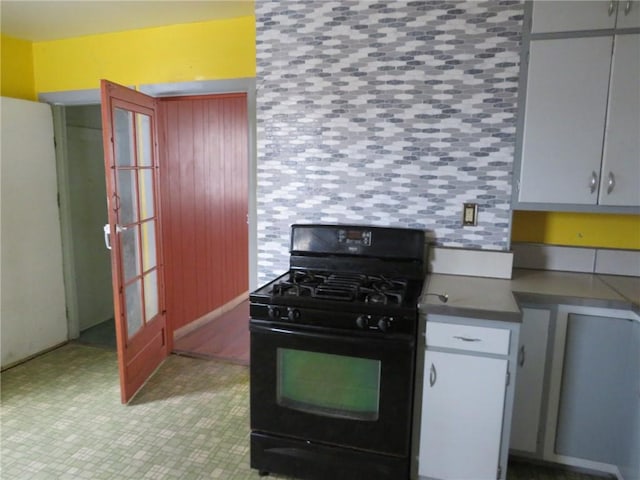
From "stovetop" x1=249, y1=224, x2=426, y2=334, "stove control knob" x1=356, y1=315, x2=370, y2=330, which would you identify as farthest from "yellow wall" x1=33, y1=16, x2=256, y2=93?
"stove control knob" x1=356, y1=315, x2=370, y2=330

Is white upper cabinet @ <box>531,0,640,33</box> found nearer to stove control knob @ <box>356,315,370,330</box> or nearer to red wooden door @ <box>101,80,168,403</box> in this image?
stove control knob @ <box>356,315,370,330</box>

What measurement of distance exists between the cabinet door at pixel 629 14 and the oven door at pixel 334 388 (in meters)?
1.64

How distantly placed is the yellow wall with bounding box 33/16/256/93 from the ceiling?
66 mm

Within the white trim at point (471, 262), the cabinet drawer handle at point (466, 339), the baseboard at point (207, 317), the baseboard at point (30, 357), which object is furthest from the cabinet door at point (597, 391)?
the baseboard at point (30, 357)

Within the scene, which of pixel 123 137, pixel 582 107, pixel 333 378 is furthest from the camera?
pixel 123 137

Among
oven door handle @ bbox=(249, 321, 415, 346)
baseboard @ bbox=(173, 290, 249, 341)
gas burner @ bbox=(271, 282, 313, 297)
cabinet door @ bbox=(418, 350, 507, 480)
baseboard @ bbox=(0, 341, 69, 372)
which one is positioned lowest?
baseboard @ bbox=(0, 341, 69, 372)

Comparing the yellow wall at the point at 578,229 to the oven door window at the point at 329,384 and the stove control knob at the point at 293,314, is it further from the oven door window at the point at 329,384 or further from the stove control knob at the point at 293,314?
the stove control knob at the point at 293,314

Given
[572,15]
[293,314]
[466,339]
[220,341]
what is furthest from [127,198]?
[572,15]

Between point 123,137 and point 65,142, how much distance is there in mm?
1078

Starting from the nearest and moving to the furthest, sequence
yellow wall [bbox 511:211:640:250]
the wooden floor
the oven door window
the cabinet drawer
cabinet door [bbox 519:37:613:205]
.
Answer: the cabinet drawer, the oven door window, cabinet door [bbox 519:37:613:205], yellow wall [bbox 511:211:640:250], the wooden floor

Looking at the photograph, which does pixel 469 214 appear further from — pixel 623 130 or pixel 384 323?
pixel 384 323

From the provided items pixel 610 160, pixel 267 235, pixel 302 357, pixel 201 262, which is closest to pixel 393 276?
pixel 302 357

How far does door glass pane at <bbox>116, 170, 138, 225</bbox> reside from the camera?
2.55m

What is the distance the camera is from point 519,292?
6.28 ft
